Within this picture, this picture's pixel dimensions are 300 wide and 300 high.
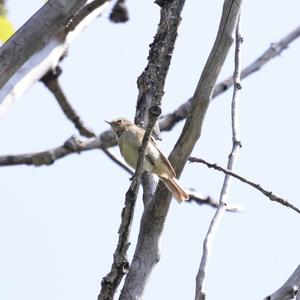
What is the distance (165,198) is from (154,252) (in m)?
0.30

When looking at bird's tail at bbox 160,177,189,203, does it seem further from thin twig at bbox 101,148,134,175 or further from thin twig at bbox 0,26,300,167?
thin twig at bbox 101,148,134,175

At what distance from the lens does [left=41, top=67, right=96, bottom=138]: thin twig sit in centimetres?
548

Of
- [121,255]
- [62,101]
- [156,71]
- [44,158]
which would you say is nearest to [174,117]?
[62,101]

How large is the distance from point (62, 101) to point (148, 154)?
61.3 inches

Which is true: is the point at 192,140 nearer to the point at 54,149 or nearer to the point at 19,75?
the point at 19,75

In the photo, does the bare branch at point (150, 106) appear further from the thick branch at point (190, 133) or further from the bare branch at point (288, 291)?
the bare branch at point (288, 291)

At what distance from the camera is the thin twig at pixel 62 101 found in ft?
18.0

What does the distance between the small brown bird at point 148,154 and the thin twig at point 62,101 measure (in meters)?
0.59

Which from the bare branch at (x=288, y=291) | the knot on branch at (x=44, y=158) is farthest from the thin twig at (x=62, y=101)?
the bare branch at (x=288, y=291)

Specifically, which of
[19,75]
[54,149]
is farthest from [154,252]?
[54,149]

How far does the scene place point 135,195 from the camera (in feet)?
10.0

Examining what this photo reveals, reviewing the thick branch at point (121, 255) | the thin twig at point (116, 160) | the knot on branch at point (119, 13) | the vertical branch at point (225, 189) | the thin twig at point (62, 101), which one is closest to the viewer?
the thick branch at point (121, 255)

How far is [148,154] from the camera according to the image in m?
4.39

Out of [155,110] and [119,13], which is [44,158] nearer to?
[119,13]
